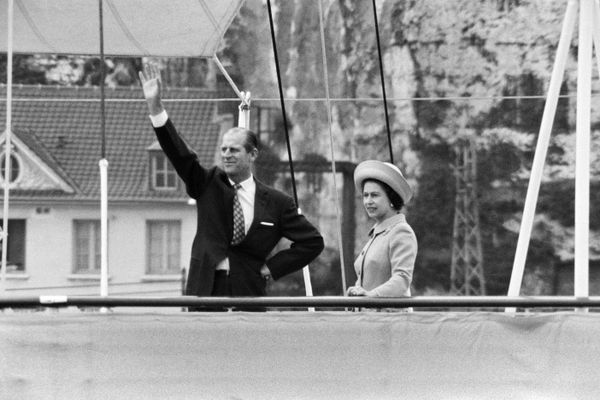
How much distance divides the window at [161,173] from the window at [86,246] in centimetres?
275

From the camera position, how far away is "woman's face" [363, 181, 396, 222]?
519 cm

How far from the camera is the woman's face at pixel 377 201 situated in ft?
17.0

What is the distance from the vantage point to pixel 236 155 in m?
5.16

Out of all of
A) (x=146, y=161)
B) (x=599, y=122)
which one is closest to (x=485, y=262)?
(x=599, y=122)

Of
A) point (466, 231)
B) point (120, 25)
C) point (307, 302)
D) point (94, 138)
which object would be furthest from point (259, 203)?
point (94, 138)

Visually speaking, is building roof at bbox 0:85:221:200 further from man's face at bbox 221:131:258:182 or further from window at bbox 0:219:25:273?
man's face at bbox 221:131:258:182

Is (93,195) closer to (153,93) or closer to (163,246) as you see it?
(163,246)

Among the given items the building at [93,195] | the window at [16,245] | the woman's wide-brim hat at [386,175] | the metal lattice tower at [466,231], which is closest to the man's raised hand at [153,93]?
the woman's wide-brim hat at [386,175]

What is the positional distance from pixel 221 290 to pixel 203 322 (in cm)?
63

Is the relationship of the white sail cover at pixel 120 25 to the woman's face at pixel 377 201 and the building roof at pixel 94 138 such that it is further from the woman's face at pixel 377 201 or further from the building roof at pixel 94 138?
the building roof at pixel 94 138

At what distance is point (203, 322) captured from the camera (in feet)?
15.0

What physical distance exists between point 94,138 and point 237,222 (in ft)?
154

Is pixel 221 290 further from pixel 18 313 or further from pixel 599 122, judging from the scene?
pixel 599 122

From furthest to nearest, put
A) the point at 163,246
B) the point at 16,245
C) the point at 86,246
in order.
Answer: the point at 163,246
the point at 86,246
the point at 16,245
